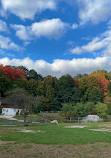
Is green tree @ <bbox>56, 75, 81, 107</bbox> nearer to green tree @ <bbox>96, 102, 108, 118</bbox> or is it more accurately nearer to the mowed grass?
green tree @ <bbox>96, 102, 108, 118</bbox>

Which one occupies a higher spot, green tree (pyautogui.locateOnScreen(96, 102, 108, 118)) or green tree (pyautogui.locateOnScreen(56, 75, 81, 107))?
A: green tree (pyautogui.locateOnScreen(56, 75, 81, 107))

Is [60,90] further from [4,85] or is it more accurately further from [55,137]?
[55,137]

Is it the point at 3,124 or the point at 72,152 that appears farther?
the point at 3,124

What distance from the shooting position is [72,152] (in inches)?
278

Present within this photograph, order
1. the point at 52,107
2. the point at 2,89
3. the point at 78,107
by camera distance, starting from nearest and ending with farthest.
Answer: the point at 78,107
the point at 2,89
the point at 52,107

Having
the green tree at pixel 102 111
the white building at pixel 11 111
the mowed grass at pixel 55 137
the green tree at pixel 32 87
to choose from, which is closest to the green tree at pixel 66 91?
the green tree at pixel 32 87

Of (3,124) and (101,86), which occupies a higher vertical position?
(101,86)

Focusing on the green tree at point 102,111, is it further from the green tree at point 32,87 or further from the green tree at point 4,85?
the green tree at point 4,85

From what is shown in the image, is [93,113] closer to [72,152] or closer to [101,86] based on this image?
[101,86]

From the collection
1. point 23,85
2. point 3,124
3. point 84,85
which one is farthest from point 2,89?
point 84,85

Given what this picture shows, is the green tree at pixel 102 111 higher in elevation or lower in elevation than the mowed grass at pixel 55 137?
higher

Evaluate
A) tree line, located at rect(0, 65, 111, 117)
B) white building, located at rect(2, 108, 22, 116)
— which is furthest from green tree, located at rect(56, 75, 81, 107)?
white building, located at rect(2, 108, 22, 116)

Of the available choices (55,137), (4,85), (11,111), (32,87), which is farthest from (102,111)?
(55,137)

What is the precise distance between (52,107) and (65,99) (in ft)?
20.7
